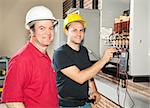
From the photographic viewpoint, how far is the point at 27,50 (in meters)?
1.64

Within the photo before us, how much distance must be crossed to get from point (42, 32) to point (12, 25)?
4988mm

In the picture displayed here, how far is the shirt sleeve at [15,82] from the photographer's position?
150 centimetres

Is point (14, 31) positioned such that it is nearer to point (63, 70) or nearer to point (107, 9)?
point (107, 9)

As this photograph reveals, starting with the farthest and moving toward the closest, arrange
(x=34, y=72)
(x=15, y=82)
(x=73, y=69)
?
(x=73, y=69)
(x=34, y=72)
(x=15, y=82)

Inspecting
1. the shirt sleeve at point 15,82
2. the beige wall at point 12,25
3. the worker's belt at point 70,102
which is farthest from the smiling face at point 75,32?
the beige wall at point 12,25

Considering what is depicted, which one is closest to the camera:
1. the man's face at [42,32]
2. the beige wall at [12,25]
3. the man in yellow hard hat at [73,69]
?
the man's face at [42,32]

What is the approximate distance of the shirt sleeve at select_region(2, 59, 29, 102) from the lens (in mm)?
1502

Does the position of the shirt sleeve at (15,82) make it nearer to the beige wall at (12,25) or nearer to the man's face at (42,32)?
the man's face at (42,32)

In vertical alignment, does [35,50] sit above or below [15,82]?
above

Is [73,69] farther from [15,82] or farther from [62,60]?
[15,82]

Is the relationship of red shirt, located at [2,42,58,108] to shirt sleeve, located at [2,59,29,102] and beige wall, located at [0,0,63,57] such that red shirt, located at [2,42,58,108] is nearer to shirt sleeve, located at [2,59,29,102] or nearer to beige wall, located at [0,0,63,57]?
shirt sleeve, located at [2,59,29,102]

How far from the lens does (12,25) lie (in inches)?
251

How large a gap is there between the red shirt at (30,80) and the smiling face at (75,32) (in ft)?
1.98

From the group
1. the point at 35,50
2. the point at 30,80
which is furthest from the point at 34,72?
the point at 35,50
